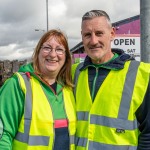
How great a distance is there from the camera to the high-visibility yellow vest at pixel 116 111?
3.11 meters

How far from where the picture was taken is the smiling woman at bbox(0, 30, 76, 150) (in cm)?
317

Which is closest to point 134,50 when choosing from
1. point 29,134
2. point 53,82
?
point 53,82

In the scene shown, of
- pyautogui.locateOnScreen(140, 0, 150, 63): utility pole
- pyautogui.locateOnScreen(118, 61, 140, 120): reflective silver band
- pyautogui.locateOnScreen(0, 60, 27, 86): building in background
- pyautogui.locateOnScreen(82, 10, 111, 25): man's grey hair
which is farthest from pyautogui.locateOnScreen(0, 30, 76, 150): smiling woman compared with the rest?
pyautogui.locateOnScreen(0, 60, 27, 86): building in background

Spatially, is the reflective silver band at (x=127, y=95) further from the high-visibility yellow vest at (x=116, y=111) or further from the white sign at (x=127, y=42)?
the white sign at (x=127, y=42)

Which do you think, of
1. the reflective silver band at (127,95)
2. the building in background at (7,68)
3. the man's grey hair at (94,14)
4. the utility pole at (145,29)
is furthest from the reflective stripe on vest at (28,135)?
the building in background at (7,68)

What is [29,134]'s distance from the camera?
10.4 ft

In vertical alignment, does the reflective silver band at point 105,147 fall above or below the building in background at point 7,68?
below

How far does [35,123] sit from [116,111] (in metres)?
0.70

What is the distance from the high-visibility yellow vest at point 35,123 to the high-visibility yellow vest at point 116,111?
0.22 m

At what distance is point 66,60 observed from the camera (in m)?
3.77

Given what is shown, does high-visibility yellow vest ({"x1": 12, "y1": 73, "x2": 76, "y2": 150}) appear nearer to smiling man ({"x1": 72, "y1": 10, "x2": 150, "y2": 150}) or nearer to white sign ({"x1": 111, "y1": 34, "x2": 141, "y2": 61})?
smiling man ({"x1": 72, "y1": 10, "x2": 150, "y2": 150})

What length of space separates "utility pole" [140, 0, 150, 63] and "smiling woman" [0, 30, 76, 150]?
2.73ft

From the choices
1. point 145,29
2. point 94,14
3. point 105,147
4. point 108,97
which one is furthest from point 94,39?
point 105,147

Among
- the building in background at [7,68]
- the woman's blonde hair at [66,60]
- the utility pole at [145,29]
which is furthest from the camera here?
the building in background at [7,68]
